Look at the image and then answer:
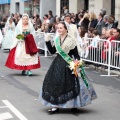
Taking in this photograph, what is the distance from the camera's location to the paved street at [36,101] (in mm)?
8242

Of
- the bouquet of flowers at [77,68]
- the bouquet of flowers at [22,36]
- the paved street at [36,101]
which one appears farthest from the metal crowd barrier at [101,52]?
the bouquet of flowers at [77,68]

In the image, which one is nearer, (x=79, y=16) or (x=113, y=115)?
(x=113, y=115)

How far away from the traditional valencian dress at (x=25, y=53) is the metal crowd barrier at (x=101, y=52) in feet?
6.06

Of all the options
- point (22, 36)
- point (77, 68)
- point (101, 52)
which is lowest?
point (101, 52)

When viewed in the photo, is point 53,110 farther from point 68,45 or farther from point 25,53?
point 25,53

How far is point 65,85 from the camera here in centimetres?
834

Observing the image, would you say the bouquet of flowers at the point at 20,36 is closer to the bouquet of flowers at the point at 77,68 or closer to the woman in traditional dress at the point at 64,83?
the woman in traditional dress at the point at 64,83

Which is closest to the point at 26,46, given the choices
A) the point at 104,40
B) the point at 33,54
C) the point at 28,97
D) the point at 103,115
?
the point at 33,54

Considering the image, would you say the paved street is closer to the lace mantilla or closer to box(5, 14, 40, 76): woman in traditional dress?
box(5, 14, 40, 76): woman in traditional dress

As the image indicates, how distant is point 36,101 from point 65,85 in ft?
4.57

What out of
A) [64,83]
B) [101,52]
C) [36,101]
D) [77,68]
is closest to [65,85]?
[64,83]

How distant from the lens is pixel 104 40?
14.2 m

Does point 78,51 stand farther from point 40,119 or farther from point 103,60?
point 103,60

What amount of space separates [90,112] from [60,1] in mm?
22382
